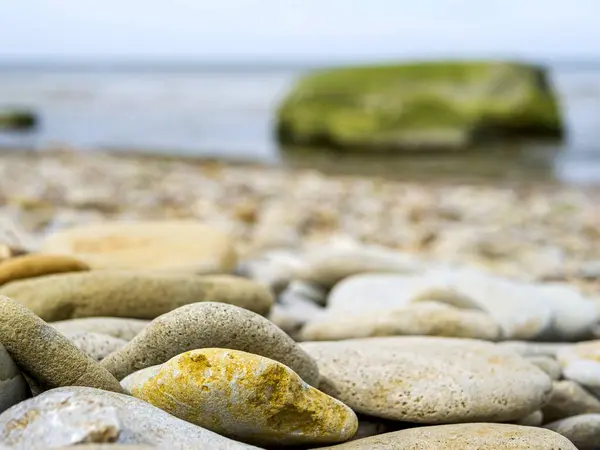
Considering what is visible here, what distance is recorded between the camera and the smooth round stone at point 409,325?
2.77 metres

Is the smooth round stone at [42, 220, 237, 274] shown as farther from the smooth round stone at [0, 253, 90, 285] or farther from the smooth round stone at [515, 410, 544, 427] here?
the smooth round stone at [515, 410, 544, 427]

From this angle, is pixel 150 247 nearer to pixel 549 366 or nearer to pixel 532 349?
pixel 532 349

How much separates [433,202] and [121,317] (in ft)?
21.0

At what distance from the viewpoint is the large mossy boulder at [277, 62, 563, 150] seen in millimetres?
17609

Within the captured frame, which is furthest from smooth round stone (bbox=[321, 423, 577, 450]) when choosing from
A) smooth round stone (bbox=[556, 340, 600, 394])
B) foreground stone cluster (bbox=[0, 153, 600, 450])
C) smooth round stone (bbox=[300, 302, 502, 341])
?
smooth round stone (bbox=[300, 302, 502, 341])

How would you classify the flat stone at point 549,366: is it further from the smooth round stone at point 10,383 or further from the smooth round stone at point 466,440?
the smooth round stone at point 10,383

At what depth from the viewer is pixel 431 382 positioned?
2.14 meters

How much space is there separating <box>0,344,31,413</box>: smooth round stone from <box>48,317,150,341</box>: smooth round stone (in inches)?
26.5

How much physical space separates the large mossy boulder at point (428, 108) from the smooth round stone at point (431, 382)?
Result: 15352mm

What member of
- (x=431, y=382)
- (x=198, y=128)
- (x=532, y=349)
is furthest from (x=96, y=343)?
(x=198, y=128)

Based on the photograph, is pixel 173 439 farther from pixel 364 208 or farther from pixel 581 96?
pixel 581 96

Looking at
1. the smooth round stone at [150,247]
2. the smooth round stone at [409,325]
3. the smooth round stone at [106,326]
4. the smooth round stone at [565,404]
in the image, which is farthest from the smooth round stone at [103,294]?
the smooth round stone at [565,404]

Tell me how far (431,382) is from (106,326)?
1.12 metres

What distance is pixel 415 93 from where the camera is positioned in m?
18.2
